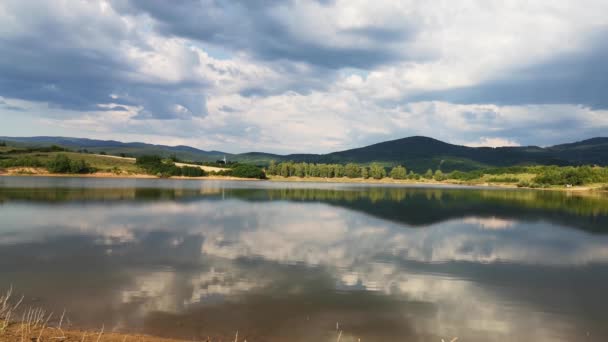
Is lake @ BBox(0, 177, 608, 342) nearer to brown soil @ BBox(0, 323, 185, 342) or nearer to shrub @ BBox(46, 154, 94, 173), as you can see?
brown soil @ BBox(0, 323, 185, 342)

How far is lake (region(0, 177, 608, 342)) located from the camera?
15469 mm

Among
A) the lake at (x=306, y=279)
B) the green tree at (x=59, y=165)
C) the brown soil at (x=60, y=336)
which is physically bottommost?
the lake at (x=306, y=279)

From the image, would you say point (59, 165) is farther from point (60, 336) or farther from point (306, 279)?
point (60, 336)

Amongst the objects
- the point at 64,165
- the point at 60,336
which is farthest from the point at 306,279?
the point at 64,165

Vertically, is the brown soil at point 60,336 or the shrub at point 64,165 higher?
the shrub at point 64,165

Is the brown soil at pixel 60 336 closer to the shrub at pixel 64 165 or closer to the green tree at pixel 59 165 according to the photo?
the shrub at pixel 64 165

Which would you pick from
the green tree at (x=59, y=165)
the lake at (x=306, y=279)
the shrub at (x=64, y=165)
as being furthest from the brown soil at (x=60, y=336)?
the green tree at (x=59, y=165)

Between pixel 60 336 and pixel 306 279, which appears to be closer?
pixel 60 336

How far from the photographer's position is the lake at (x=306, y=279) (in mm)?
15469

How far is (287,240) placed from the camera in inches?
1373

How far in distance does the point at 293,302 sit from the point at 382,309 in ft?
13.6

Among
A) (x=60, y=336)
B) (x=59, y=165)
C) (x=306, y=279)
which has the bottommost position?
(x=306, y=279)

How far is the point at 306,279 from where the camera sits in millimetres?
22094

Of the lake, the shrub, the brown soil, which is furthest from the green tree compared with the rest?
the brown soil
